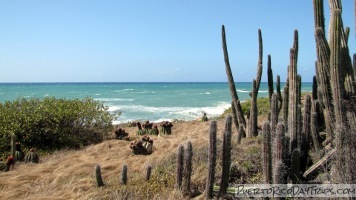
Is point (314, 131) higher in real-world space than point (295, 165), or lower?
higher

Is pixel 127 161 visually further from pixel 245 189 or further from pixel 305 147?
pixel 305 147

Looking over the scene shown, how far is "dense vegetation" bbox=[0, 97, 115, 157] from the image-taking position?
9.14 m

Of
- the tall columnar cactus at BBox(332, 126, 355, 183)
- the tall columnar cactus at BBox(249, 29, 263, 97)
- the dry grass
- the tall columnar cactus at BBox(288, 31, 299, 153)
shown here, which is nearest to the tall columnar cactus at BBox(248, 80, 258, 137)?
the tall columnar cactus at BBox(249, 29, 263, 97)

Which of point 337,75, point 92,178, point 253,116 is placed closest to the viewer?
point 337,75

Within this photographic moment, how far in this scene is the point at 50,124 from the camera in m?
9.71

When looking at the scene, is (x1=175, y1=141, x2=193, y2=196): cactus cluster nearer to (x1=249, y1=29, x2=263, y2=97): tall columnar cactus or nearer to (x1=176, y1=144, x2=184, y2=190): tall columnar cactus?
(x1=176, y1=144, x2=184, y2=190): tall columnar cactus

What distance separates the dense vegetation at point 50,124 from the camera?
914cm

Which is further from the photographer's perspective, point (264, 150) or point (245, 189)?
point (245, 189)

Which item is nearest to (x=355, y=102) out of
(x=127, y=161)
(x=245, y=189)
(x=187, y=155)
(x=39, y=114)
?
(x=245, y=189)

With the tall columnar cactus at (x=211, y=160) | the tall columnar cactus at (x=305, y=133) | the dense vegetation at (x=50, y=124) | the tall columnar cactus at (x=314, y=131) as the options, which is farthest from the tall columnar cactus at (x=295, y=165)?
the dense vegetation at (x=50, y=124)

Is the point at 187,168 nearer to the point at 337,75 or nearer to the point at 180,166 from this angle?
the point at 180,166

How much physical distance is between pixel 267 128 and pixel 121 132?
23.0 feet

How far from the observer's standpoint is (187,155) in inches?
194

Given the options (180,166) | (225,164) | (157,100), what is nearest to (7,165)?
(180,166)
